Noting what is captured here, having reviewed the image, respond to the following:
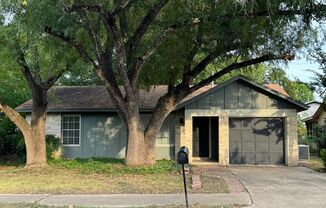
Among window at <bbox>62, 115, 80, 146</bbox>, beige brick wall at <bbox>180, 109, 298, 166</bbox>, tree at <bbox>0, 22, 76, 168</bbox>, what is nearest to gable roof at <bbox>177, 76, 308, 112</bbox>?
beige brick wall at <bbox>180, 109, 298, 166</bbox>

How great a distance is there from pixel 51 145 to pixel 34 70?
556 centimetres

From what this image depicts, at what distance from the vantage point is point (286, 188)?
13562mm

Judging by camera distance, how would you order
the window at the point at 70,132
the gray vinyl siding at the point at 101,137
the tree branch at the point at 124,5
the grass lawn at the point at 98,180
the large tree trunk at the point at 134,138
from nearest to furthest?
the grass lawn at the point at 98,180, the tree branch at the point at 124,5, the large tree trunk at the point at 134,138, the gray vinyl siding at the point at 101,137, the window at the point at 70,132

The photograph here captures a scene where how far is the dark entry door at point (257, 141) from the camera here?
22844 mm

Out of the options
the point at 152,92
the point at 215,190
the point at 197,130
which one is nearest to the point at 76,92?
the point at 152,92

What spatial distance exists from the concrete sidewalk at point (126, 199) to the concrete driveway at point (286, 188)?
57 centimetres

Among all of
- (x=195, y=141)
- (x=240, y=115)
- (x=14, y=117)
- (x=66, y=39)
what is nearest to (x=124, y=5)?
(x=66, y=39)

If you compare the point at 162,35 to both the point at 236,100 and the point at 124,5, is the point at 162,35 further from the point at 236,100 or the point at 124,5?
the point at 236,100

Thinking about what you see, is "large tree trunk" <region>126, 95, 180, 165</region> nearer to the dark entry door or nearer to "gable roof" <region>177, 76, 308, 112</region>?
"gable roof" <region>177, 76, 308, 112</region>

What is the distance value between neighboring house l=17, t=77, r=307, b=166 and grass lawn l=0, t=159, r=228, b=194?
4.37 m

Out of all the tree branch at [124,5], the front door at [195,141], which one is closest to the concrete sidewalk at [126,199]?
the tree branch at [124,5]

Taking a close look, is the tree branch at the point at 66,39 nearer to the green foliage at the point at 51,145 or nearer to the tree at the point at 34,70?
the tree at the point at 34,70

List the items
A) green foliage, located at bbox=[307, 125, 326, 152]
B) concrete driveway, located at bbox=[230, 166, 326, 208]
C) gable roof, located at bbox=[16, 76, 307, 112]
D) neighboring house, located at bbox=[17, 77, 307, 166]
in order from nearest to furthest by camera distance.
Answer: concrete driveway, located at bbox=[230, 166, 326, 208] < gable roof, located at bbox=[16, 76, 307, 112] < neighboring house, located at bbox=[17, 77, 307, 166] < green foliage, located at bbox=[307, 125, 326, 152]

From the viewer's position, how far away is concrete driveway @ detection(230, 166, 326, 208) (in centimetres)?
1091
